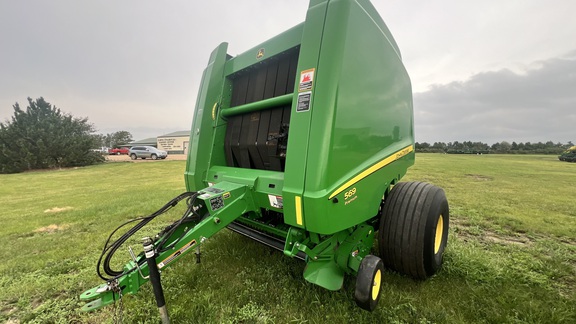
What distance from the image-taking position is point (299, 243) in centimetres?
205

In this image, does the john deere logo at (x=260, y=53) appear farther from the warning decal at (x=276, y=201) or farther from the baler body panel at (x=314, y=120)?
the warning decal at (x=276, y=201)

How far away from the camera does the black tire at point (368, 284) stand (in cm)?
183

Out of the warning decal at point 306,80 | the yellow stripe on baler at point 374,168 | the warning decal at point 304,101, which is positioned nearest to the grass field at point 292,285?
the yellow stripe on baler at point 374,168

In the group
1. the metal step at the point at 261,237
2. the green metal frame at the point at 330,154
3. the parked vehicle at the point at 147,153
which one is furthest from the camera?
the parked vehicle at the point at 147,153

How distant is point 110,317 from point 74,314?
0.38 metres

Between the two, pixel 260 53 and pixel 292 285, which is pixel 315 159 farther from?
pixel 260 53

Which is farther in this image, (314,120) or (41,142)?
(41,142)

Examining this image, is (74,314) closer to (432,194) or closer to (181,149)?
(432,194)

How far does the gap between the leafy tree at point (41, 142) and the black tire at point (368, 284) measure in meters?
29.5

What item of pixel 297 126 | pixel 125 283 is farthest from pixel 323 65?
pixel 125 283

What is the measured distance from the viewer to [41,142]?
21.4 meters

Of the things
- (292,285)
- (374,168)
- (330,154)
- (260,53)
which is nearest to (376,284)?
(292,285)

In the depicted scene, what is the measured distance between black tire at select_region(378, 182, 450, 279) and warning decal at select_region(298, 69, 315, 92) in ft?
4.94

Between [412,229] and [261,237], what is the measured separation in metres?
1.50
